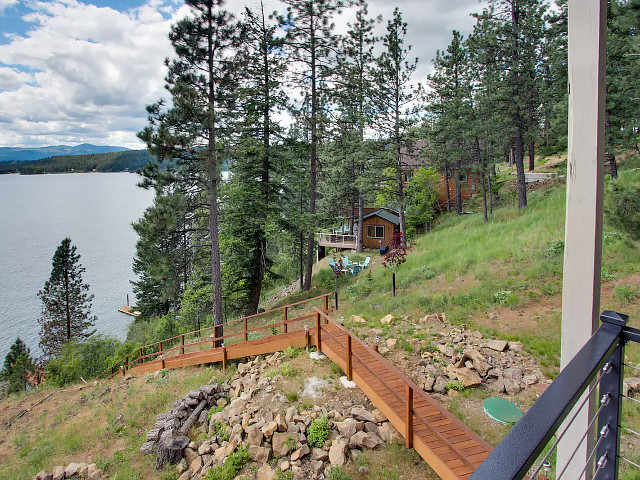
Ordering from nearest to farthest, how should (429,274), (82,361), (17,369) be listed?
(429,274) < (82,361) < (17,369)

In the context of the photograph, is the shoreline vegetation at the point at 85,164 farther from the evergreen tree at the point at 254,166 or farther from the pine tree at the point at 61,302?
the evergreen tree at the point at 254,166

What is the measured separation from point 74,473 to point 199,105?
10.0 meters

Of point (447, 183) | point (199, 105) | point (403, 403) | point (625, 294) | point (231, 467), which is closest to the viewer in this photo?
point (231, 467)

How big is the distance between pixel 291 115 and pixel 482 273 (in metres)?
10.2

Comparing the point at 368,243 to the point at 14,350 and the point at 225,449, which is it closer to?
the point at 225,449

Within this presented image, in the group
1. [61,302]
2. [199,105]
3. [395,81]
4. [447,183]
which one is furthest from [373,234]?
[61,302]

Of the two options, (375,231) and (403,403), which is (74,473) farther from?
(375,231)

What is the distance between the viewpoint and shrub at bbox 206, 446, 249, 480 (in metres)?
5.11

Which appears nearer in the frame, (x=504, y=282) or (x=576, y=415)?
(x=576, y=415)

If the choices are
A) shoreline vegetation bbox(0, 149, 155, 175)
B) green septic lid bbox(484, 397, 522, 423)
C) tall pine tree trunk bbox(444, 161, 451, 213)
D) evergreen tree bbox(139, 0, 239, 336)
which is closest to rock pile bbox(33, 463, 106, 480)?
evergreen tree bbox(139, 0, 239, 336)

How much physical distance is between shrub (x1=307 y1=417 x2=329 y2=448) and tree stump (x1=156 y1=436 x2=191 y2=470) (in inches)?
110

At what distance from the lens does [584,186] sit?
1.85 m

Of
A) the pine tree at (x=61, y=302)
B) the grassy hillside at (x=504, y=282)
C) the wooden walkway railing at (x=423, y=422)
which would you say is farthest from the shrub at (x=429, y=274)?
the pine tree at (x=61, y=302)

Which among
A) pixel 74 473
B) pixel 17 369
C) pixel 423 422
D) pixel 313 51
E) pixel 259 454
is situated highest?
pixel 313 51
